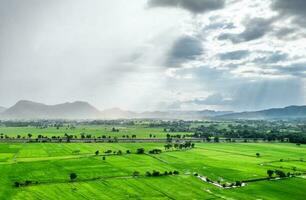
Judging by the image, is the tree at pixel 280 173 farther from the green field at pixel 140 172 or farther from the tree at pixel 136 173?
the tree at pixel 136 173

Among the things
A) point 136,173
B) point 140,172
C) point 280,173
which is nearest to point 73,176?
point 136,173

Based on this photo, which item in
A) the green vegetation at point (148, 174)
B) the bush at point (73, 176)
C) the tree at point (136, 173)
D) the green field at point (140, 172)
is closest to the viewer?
the green field at point (140, 172)

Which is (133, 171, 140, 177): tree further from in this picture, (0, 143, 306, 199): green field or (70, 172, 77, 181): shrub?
(70, 172, 77, 181): shrub

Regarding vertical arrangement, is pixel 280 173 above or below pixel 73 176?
above

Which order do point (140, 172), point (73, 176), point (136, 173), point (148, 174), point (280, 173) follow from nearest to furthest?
point (73, 176) → point (148, 174) → point (136, 173) → point (140, 172) → point (280, 173)

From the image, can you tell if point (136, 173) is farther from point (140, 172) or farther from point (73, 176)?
point (73, 176)

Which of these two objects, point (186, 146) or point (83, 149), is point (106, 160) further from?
point (186, 146)

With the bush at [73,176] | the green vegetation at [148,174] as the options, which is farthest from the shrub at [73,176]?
the green vegetation at [148,174]

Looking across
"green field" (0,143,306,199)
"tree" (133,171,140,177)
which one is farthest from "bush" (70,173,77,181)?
"tree" (133,171,140,177)
